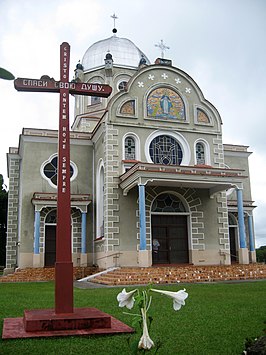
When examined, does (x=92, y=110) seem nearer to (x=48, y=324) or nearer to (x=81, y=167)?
(x=81, y=167)

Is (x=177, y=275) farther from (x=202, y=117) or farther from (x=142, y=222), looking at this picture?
(x=202, y=117)

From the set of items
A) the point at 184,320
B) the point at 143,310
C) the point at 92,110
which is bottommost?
the point at 184,320

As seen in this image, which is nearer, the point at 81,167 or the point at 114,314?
the point at 114,314

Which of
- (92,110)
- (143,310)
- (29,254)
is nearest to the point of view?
(143,310)

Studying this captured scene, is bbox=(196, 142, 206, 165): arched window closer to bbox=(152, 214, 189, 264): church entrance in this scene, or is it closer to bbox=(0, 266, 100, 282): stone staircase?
bbox=(152, 214, 189, 264): church entrance

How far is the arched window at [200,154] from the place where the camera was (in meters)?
22.8

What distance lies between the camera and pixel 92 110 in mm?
27672

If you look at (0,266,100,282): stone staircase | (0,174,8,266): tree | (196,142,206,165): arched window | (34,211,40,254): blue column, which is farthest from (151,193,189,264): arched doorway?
(0,174,8,266): tree

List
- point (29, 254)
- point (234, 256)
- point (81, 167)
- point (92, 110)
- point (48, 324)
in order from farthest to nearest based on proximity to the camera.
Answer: point (92, 110), point (234, 256), point (81, 167), point (29, 254), point (48, 324)

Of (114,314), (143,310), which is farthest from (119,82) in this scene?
(143,310)

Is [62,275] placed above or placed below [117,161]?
below

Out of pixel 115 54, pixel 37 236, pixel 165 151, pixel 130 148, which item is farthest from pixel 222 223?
pixel 115 54

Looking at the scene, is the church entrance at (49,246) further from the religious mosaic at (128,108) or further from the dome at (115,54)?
the dome at (115,54)

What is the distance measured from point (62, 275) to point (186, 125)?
1673 centimetres
